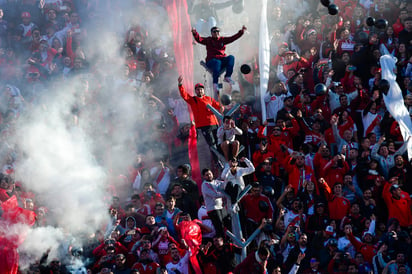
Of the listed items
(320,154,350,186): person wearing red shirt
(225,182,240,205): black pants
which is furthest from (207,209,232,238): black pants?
(320,154,350,186): person wearing red shirt

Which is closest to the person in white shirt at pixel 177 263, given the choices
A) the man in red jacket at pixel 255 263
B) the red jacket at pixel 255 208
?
the man in red jacket at pixel 255 263

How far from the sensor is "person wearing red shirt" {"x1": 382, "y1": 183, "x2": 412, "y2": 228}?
887 cm

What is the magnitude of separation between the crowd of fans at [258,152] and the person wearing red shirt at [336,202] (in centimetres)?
1

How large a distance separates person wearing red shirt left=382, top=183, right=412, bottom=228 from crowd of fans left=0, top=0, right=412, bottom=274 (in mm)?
13

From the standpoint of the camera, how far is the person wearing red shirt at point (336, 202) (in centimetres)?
902

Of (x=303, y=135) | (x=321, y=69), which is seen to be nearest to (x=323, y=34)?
(x=321, y=69)

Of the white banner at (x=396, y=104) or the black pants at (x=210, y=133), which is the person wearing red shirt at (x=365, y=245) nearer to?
the white banner at (x=396, y=104)

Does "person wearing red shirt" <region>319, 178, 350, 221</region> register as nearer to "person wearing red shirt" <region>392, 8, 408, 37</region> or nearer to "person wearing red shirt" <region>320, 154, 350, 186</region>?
"person wearing red shirt" <region>320, 154, 350, 186</region>

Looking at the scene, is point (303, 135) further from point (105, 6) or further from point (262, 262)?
point (105, 6)

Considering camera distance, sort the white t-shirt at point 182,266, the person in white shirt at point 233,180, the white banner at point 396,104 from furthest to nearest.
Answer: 1. the white banner at point 396,104
2. the white t-shirt at point 182,266
3. the person in white shirt at point 233,180

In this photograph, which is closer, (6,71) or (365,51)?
(365,51)

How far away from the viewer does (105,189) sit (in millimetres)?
10734

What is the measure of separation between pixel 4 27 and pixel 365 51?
6975 mm

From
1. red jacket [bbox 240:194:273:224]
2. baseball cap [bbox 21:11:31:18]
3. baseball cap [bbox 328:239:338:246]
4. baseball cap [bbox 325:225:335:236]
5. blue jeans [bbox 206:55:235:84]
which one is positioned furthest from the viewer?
baseball cap [bbox 21:11:31:18]
